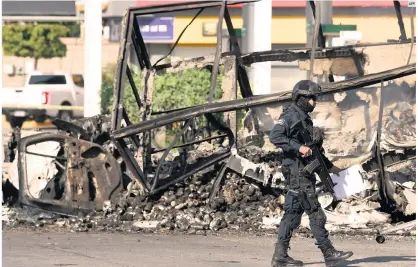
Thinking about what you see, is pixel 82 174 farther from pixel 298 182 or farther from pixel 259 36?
pixel 259 36

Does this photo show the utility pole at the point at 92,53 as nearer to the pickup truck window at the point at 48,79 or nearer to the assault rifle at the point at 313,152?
the assault rifle at the point at 313,152

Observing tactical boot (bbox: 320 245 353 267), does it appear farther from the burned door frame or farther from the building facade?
the building facade

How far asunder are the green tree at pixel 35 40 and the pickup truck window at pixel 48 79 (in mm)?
7539

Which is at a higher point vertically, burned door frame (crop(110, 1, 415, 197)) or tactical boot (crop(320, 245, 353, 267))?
burned door frame (crop(110, 1, 415, 197))

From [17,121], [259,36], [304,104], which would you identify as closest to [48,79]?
[17,121]

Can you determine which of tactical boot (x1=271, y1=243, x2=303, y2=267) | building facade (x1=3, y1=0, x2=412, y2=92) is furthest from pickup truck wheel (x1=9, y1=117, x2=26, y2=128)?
tactical boot (x1=271, y1=243, x2=303, y2=267)

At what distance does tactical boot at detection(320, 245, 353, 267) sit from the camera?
25.6 ft

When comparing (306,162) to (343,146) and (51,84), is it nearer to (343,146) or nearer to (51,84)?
(343,146)

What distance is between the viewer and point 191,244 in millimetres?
9711

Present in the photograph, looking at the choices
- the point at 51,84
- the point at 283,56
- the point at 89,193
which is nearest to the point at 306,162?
the point at 89,193

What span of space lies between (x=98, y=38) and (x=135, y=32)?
24.0ft

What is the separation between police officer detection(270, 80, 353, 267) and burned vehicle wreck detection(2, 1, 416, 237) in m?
2.36

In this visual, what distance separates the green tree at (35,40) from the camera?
44.7 meters

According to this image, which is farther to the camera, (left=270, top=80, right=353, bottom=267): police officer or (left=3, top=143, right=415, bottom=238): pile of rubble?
(left=3, top=143, right=415, bottom=238): pile of rubble
